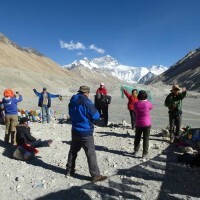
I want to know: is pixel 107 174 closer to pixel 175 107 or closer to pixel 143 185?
pixel 143 185

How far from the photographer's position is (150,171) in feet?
27.6

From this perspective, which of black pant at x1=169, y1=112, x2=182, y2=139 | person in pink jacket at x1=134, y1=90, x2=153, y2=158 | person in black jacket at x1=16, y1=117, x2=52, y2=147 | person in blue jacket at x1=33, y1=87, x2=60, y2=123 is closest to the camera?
person in pink jacket at x1=134, y1=90, x2=153, y2=158

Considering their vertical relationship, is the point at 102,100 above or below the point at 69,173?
above

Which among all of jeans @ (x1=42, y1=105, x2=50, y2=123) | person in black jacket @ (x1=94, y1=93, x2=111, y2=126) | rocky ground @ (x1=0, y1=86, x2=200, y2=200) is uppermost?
person in black jacket @ (x1=94, y1=93, x2=111, y2=126)

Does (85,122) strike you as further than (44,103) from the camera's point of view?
No

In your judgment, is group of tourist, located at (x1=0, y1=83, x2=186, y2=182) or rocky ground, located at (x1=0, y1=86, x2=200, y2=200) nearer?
rocky ground, located at (x1=0, y1=86, x2=200, y2=200)

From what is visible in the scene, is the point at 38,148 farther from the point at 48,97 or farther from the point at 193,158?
the point at 48,97

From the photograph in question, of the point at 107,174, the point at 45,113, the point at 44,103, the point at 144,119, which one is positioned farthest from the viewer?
the point at 45,113

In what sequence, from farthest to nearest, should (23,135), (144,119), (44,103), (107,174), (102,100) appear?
(44,103), (102,100), (23,135), (144,119), (107,174)

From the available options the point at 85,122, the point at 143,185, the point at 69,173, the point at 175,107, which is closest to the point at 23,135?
the point at 69,173

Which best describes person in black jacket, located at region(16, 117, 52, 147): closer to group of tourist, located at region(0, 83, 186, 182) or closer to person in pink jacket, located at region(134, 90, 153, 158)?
group of tourist, located at region(0, 83, 186, 182)

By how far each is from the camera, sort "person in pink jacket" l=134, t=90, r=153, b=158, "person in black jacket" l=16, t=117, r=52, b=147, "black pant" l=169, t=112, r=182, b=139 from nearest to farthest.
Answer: "person in pink jacket" l=134, t=90, r=153, b=158 < "person in black jacket" l=16, t=117, r=52, b=147 < "black pant" l=169, t=112, r=182, b=139

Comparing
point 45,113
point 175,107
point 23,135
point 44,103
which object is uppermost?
point 175,107

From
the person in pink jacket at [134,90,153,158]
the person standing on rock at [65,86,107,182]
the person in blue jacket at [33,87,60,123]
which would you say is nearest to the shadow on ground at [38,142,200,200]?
the person standing on rock at [65,86,107,182]
